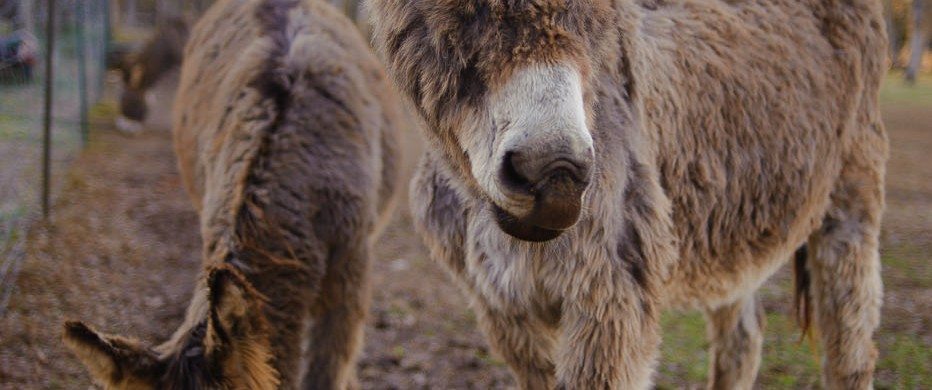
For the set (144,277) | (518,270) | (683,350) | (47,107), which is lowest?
(144,277)

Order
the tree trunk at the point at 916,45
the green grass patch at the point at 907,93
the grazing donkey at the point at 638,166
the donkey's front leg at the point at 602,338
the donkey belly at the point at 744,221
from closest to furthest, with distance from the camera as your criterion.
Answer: the grazing donkey at the point at 638,166 < the donkey's front leg at the point at 602,338 < the donkey belly at the point at 744,221 < the green grass patch at the point at 907,93 < the tree trunk at the point at 916,45

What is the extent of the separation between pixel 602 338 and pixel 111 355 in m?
1.40

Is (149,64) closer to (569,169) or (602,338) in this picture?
(602,338)

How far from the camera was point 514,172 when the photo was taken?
6.30 feet

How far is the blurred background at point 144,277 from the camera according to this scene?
4.59 m

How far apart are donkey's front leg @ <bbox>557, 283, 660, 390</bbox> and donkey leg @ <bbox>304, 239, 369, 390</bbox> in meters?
1.27

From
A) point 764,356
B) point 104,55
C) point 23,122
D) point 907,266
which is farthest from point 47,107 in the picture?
point 104,55

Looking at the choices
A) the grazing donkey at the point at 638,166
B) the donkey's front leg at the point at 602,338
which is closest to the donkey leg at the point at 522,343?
the grazing donkey at the point at 638,166

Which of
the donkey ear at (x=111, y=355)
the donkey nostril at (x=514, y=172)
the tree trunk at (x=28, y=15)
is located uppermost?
the donkey nostril at (x=514, y=172)

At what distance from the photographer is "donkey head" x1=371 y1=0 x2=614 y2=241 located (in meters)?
1.87

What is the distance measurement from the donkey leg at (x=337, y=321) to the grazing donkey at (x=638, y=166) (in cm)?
76

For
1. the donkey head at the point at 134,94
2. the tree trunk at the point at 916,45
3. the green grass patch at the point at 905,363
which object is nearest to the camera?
the green grass patch at the point at 905,363

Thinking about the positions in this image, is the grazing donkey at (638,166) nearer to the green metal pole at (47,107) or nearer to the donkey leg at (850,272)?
the donkey leg at (850,272)

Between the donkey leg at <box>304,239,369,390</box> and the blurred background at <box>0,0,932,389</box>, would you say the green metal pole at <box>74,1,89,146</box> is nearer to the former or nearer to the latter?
the blurred background at <box>0,0,932,389</box>
